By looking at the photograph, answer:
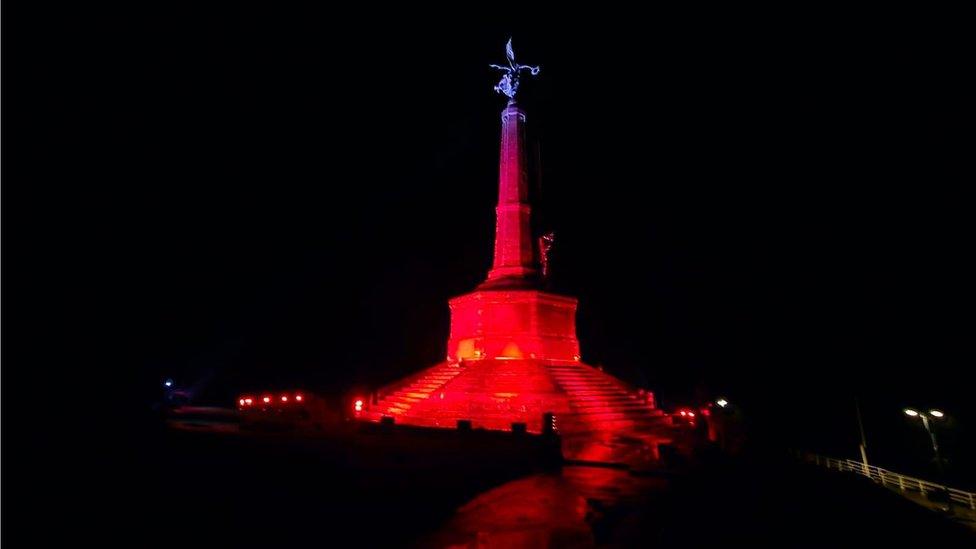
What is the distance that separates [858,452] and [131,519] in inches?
1126

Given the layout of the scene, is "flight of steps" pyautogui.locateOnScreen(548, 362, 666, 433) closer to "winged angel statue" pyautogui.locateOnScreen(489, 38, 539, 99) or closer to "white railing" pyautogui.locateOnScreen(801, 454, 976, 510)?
"white railing" pyautogui.locateOnScreen(801, 454, 976, 510)

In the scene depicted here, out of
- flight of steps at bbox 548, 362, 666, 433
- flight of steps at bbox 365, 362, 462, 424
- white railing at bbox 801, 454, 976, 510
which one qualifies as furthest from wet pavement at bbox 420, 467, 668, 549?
flight of steps at bbox 365, 362, 462, 424

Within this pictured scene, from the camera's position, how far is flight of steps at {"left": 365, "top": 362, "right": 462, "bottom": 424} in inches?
637

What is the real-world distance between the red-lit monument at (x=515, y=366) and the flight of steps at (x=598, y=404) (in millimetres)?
41

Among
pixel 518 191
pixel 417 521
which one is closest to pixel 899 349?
pixel 518 191

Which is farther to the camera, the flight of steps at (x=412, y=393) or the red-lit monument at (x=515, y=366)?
the flight of steps at (x=412, y=393)

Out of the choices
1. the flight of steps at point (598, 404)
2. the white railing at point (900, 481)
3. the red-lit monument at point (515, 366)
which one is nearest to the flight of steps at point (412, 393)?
the red-lit monument at point (515, 366)

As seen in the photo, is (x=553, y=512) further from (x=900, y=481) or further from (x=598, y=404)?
(x=900, y=481)

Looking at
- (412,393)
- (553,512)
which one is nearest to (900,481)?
(553,512)

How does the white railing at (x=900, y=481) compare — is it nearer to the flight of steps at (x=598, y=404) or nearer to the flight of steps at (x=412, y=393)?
the flight of steps at (x=598, y=404)

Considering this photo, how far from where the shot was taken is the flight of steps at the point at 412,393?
16.2 metres

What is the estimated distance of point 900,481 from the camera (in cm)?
1339

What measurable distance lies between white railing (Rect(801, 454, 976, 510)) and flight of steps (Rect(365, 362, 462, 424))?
11567mm

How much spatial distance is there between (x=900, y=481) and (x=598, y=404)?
8577 millimetres
